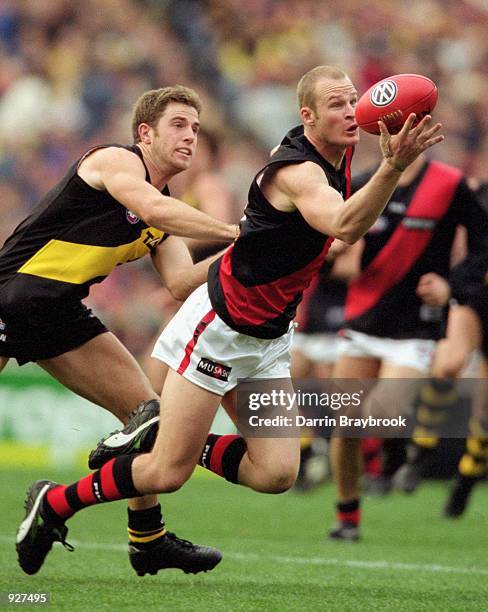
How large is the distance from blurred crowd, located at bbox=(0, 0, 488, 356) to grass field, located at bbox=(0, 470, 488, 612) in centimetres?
476

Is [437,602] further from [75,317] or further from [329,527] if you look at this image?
[329,527]

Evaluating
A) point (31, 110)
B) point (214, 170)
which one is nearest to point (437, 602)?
point (214, 170)

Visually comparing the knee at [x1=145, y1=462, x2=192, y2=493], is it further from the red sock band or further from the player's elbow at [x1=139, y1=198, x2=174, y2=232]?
the player's elbow at [x1=139, y1=198, x2=174, y2=232]

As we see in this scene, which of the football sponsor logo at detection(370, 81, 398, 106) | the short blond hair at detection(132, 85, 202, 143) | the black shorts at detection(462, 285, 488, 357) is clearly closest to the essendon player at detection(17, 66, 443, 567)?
the football sponsor logo at detection(370, 81, 398, 106)

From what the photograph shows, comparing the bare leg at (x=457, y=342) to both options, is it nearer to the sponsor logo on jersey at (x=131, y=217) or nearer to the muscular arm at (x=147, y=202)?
the sponsor logo on jersey at (x=131, y=217)

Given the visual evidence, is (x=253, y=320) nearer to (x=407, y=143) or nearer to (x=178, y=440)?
(x=178, y=440)

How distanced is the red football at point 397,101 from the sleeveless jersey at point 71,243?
1.34 meters

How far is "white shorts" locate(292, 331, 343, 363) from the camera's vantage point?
1159cm

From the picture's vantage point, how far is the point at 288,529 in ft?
26.2

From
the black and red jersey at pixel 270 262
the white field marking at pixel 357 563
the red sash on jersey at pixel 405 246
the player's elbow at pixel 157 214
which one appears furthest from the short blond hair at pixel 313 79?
the red sash on jersey at pixel 405 246

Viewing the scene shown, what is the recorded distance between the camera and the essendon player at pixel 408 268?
26.5 feet

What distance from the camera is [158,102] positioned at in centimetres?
561

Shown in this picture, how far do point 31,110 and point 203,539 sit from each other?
7.88 metres

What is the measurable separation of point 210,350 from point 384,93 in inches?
54.0
